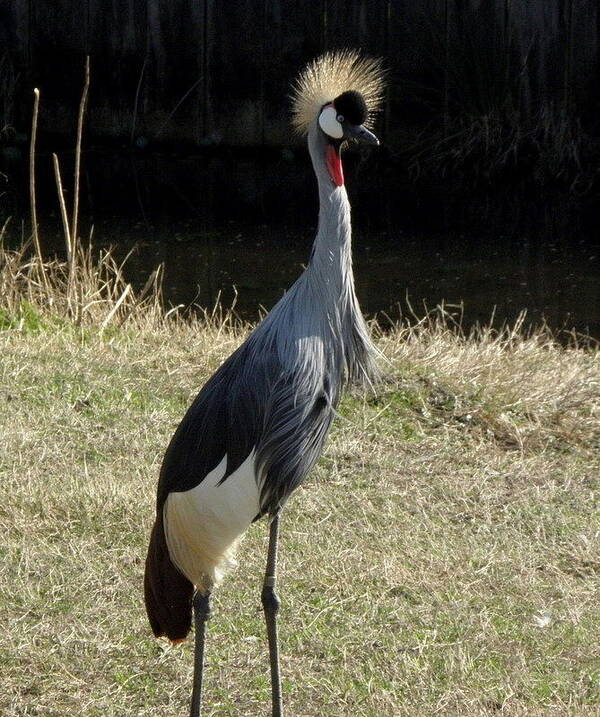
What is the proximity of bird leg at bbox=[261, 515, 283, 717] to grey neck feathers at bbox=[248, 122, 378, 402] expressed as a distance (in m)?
0.42

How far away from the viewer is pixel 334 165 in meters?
3.01

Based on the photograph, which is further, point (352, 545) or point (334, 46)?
point (334, 46)

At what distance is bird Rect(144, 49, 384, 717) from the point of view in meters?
2.96

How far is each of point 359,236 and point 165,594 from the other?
23.5ft

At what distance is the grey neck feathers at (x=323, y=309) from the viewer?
117 inches

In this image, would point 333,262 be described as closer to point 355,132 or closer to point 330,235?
point 330,235

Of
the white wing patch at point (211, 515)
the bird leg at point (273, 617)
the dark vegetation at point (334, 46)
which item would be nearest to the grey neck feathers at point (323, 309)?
the white wing patch at point (211, 515)

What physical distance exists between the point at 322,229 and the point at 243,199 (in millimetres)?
8185

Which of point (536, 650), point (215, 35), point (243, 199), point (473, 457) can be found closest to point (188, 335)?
point (473, 457)

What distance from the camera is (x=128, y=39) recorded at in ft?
39.9

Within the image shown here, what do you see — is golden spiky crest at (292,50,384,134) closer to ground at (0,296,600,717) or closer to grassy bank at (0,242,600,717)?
ground at (0,296,600,717)

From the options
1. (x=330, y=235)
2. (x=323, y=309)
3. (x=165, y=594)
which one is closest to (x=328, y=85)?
(x=330, y=235)

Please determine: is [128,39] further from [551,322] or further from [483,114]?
[551,322]

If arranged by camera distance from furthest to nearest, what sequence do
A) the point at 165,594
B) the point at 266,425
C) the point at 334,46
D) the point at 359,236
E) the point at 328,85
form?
the point at 334,46 < the point at 359,236 < the point at 328,85 < the point at 165,594 < the point at 266,425
